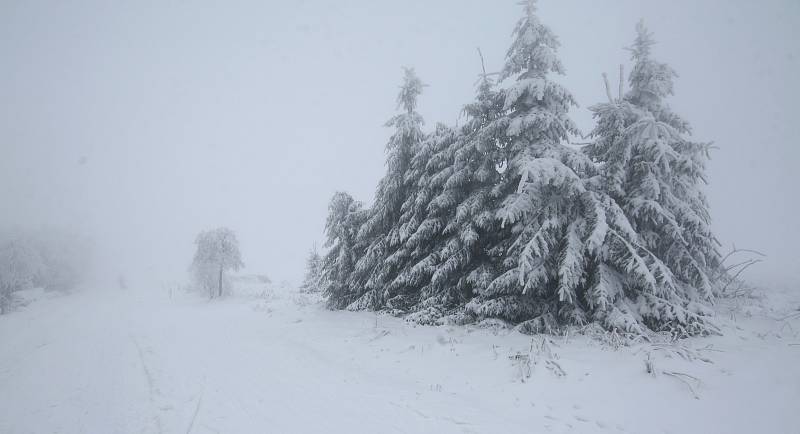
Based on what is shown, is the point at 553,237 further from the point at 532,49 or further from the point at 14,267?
the point at 14,267

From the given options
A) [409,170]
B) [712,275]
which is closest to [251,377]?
[409,170]

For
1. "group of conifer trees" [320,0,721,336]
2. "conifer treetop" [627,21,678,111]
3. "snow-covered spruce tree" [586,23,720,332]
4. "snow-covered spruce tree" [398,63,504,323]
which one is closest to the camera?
"group of conifer trees" [320,0,721,336]

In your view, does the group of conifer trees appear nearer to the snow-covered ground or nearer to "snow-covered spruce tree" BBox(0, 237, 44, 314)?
the snow-covered ground

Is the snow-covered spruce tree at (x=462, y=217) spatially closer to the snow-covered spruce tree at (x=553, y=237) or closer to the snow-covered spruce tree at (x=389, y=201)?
the snow-covered spruce tree at (x=553, y=237)

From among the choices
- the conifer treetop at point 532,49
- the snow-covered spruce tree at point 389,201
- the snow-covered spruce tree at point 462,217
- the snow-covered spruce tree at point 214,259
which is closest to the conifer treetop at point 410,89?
the snow-covered spruce tree at point 389,201

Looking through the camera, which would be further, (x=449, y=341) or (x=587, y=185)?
(x=587, y=185)

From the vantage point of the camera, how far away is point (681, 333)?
790cm

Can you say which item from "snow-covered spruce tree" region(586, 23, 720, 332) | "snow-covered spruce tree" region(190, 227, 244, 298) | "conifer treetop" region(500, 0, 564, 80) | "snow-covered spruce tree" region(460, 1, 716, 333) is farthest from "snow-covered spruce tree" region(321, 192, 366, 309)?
"snow-covered spruce tree" region(190, 227, 244, 298)

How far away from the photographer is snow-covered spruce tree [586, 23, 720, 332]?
9.21 metres

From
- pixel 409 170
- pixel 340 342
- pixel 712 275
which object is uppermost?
pixel 409 170

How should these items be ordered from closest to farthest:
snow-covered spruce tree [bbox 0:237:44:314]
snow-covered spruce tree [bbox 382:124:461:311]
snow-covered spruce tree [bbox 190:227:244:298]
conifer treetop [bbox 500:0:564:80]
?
conifer treetop [bbox 500:0:564:80]
snow-covered spruce tree [bbox 382:124:461:311]
snow-covered spruce tree [bbox 0:237:44:314]
snow-covered spruce tree [bbox 190:227:244:298]

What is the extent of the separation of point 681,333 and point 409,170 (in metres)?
9.61

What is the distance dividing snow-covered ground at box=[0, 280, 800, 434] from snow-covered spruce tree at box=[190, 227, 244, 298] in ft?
60.7

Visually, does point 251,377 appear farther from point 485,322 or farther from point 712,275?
point 712,275
